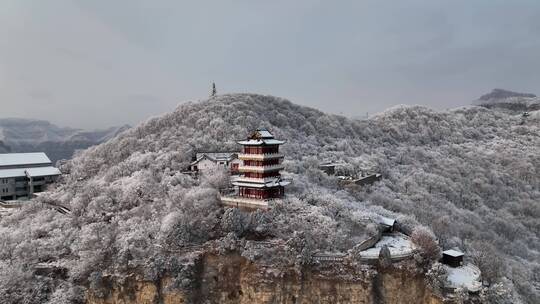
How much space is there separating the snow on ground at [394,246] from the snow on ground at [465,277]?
12.6 feet

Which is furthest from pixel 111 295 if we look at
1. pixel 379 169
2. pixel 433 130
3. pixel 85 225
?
pixel 433 130

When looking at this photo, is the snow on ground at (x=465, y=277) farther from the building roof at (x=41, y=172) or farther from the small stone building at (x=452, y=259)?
the building roof at (x=41, y=172)

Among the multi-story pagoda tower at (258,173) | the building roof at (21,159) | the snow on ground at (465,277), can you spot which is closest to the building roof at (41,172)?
the building roof at (21,159)

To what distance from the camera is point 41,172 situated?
2581 inches

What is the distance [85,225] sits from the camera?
4644 centimetres

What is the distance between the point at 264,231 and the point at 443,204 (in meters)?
37.0

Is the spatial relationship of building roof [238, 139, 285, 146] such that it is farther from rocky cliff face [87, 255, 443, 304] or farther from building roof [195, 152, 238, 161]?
rocky cliff face [87, 255, 443, 304]

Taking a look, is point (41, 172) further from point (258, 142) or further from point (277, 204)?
point (277, 204)

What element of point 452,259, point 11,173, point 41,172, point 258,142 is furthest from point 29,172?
point 452,259

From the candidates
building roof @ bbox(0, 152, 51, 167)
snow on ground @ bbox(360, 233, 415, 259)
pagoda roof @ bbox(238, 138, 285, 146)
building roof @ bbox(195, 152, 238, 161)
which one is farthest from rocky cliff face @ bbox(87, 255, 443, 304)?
building roof @ bbox(0, 152, 51, 167)

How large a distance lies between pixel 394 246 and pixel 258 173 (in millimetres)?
15257

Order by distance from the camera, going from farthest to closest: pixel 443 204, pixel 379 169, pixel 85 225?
pixel 379 169
pixel 443 204
pixel 85 225

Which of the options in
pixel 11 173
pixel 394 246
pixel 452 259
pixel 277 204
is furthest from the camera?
pixel 11 173

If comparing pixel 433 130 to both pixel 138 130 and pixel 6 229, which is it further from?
pixel 6 229
